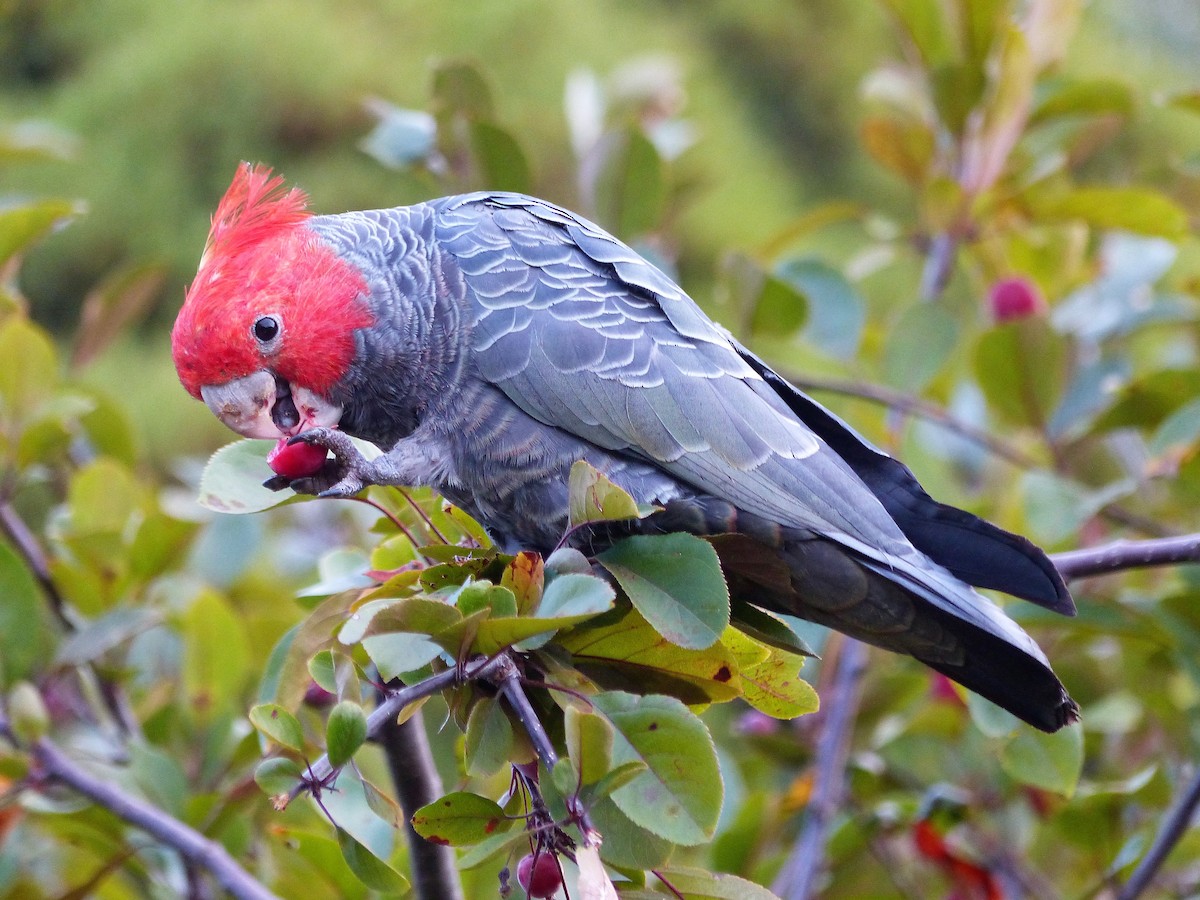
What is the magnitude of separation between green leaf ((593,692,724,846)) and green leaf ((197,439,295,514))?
23.1 inches

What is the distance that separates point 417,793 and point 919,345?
1.34m

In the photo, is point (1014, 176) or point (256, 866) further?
point (1014, 176)

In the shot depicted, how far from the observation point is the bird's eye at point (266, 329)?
5.77 feet

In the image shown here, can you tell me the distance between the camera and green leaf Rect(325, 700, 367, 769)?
119 centimetres

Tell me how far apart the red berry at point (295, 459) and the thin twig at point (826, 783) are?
1027mm

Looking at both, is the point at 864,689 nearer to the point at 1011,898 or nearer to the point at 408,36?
the point at 1011,898

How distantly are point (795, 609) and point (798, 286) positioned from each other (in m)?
0.90

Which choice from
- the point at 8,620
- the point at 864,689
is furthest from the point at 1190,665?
the point at 8,620

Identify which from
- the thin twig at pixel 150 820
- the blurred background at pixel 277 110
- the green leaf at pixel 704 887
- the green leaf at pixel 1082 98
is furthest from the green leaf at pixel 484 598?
the blurred background at pixel 277 110

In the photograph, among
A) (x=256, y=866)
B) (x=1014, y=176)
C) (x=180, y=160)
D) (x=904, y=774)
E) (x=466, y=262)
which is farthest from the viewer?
(x=180, y=160)

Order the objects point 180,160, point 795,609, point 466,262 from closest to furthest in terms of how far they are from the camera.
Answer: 1. point 795,609
2. point 466,262
3. point 180,160

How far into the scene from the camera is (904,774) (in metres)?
2.36

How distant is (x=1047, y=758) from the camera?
1.73m

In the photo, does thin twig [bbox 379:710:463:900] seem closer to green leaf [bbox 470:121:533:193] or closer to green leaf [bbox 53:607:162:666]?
green leaf [bbox 53:607:162:666]
